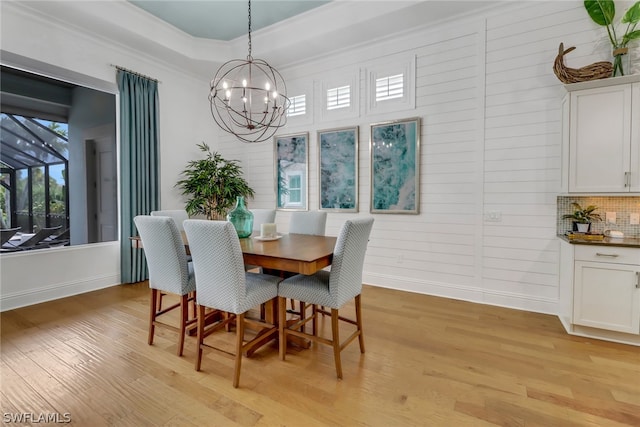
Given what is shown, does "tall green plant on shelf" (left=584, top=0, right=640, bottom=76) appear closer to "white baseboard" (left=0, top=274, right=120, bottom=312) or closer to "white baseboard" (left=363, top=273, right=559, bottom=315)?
"white baseboard" (left=363, top=273, right=559, bottom=315)

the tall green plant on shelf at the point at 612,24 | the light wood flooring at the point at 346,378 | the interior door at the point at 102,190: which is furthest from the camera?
the interior door at the point at 102,190

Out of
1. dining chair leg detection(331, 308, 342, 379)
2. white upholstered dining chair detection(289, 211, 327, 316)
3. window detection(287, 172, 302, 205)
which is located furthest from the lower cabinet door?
window detection(287, 172, 302, 205)

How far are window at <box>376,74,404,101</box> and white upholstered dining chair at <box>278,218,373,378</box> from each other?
7.83ft

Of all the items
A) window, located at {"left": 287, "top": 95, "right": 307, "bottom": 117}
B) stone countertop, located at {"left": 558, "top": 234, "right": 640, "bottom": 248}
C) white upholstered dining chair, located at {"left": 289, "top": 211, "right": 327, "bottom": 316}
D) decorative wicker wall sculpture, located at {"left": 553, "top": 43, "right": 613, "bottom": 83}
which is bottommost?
stone countertop, located at {"left": 558, "top": 234, "right": 640, "bottom": 248}

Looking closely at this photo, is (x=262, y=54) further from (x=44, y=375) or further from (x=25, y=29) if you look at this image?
(x=44, y=375)

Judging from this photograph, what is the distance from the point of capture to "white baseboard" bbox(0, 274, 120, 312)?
3324 mm

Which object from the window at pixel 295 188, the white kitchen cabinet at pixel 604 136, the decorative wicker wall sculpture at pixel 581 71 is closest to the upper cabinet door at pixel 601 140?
the white kitchen cabinet at pixel 604 136

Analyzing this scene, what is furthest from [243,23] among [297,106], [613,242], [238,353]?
[613,242]

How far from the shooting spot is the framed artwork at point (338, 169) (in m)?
4.25

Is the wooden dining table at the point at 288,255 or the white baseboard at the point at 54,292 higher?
the wooden dining table at the point at 288,255

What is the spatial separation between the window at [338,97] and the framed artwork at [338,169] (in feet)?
1.15

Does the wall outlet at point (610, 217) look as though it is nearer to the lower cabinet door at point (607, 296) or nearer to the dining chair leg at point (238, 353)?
the lower cabinet door at point (607, 296)

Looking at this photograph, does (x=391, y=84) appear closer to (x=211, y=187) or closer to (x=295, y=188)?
(x=295, y=188)

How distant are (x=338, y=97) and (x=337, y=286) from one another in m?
3.11
